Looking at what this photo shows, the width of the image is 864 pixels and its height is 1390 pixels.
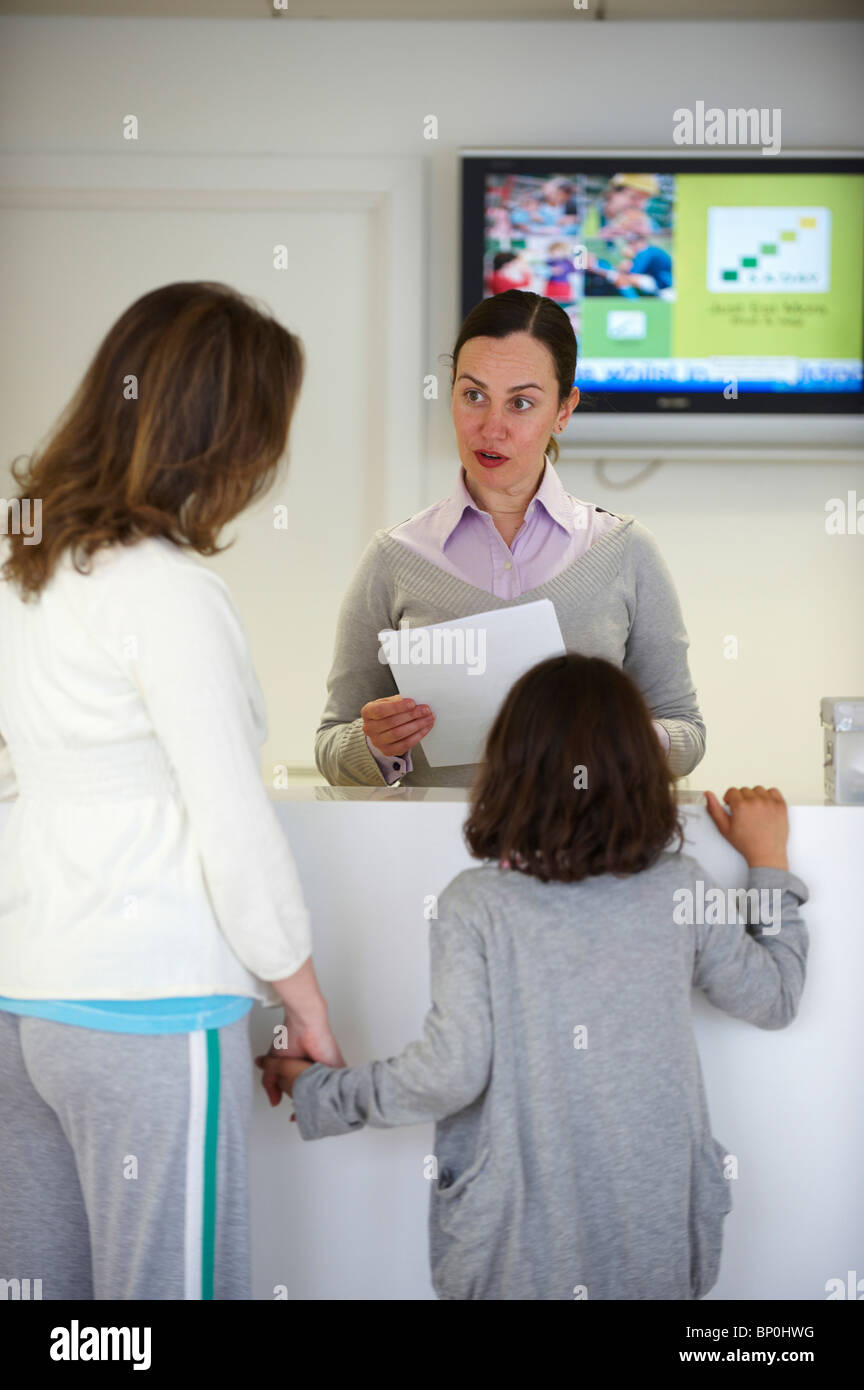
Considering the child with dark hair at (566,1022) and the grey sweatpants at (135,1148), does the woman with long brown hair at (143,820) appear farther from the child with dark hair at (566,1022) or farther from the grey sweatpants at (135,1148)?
the child with dark hair at (566,1022)

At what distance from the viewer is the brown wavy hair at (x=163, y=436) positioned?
1066mm

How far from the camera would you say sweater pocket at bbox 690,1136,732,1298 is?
1.20 m

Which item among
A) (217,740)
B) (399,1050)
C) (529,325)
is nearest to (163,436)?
(217,740)

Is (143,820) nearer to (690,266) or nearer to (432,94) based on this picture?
(690,266)

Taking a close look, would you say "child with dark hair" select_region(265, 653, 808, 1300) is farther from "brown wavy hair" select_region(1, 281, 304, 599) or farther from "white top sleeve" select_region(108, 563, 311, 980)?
"brown wavy hair" select_region(1, 281, 304, 599)

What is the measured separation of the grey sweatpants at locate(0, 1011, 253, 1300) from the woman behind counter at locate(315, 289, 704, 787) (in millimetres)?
752

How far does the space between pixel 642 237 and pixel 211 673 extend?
216cm

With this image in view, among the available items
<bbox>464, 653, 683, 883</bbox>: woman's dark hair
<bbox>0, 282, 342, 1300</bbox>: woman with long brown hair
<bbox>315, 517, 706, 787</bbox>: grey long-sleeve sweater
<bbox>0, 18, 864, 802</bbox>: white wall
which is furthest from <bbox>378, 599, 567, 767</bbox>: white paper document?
<bbox>0, 18, 864, 802</bbox>: white wall

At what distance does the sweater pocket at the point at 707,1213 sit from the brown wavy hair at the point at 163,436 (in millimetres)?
711

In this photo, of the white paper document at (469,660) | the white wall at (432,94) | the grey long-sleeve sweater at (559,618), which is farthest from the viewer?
the white wall at (432,94)

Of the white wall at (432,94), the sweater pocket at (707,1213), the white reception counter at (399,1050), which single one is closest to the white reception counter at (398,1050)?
the white reception counter at (399,1050)

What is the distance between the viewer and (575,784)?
114cm

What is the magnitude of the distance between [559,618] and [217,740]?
899 mm
